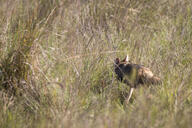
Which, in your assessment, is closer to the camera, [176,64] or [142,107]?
[142,107]

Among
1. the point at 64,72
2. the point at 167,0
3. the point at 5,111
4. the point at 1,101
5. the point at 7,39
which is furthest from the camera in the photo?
the point at 167,0

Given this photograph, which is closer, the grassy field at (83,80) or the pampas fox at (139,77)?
the grassy field at (83,80)

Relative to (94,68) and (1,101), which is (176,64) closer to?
(94,68)

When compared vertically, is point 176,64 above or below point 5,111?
above

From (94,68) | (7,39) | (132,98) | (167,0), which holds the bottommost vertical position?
(132,98)

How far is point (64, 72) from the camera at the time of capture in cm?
414

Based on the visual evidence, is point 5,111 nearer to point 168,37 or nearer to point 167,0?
point 168,37

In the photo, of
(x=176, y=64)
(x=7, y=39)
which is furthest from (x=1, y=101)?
(x=176, y=64)

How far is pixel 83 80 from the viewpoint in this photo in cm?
411

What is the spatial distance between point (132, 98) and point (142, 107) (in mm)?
1370

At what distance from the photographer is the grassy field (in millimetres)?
3176

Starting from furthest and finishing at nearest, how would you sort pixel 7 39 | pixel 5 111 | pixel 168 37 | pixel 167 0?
pixel 167 0 < pixel 168 37 < pixel 7 39 < pixel 5 111

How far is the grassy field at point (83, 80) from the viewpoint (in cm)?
318

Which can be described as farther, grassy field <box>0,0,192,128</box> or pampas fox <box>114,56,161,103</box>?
pampas fox <box>114,56,161,103</box>
